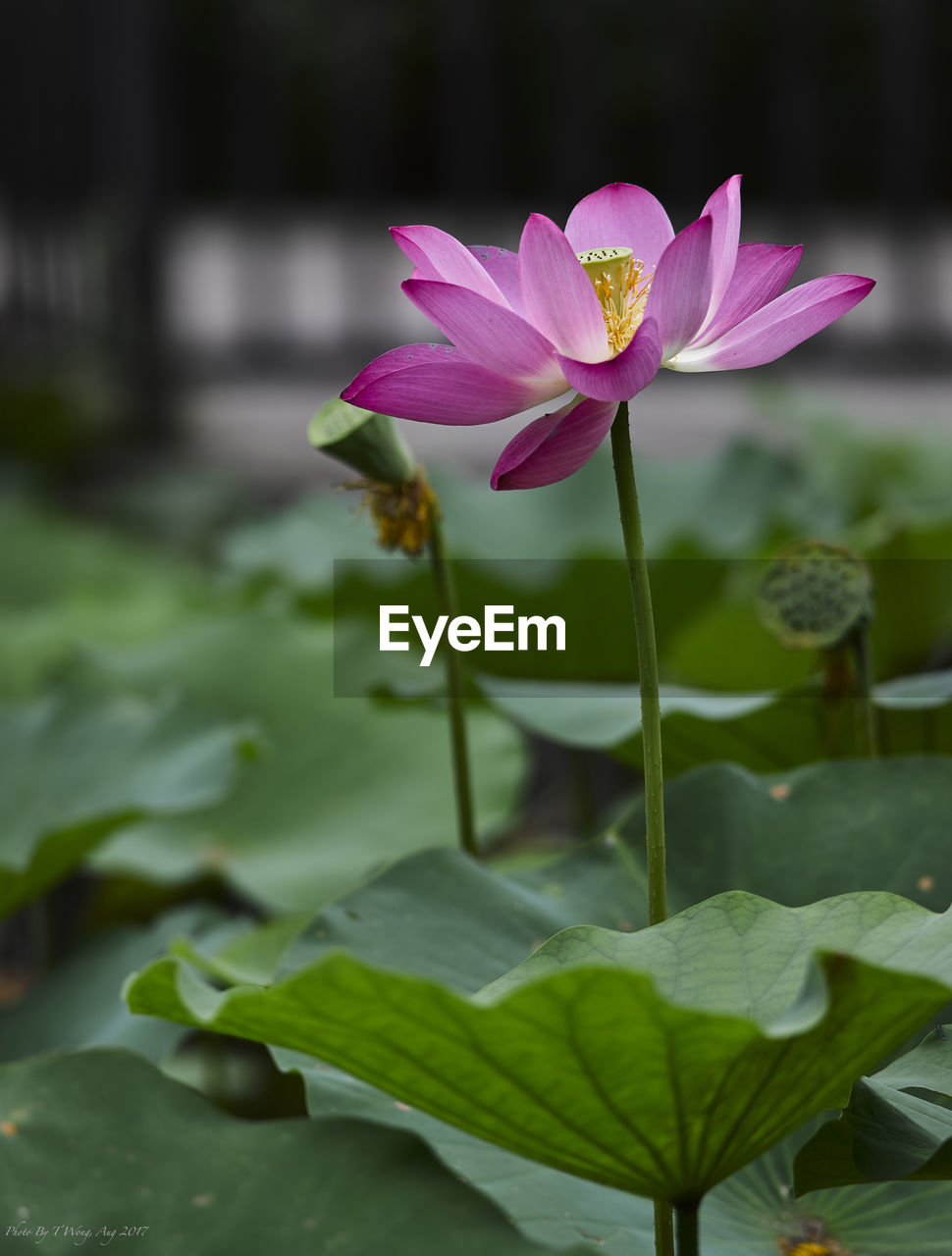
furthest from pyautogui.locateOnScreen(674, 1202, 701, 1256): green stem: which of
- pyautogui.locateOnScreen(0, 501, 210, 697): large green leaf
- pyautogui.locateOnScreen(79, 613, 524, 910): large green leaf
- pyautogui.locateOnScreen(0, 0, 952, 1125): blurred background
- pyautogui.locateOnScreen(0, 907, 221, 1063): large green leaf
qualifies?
pyautogui.locateOnScreen(0, 0, 952, 1125): blurred background

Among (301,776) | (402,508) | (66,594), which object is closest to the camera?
(402,508)

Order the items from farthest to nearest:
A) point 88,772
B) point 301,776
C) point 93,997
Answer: point 301,776 → point 88,772 → point 93,997

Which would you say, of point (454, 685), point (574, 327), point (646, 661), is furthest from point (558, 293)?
point (454, 685)

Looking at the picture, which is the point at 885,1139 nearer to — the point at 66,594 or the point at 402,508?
the point at 402,508

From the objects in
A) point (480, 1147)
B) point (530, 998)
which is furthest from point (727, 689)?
point (530, 998)

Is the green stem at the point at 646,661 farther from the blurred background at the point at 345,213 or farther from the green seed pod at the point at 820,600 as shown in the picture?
the blurred background at the point at 345,213

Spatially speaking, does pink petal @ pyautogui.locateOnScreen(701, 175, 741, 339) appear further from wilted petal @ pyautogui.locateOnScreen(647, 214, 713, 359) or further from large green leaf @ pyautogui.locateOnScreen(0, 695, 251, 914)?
large green leaf @ pyautogui.locateOnScreen(0, 695, 251, 914)

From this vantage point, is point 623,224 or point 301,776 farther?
point 301,776
